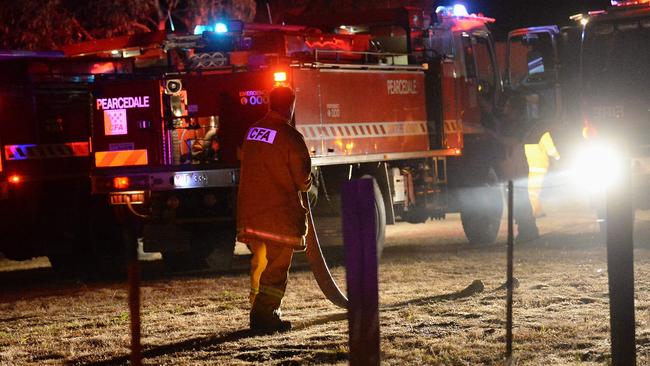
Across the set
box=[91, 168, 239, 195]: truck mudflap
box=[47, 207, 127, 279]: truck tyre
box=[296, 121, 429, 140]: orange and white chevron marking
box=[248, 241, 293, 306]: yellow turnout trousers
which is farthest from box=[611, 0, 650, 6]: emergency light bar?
box=[248, 241, 293, 306]: yellow turnout trousers

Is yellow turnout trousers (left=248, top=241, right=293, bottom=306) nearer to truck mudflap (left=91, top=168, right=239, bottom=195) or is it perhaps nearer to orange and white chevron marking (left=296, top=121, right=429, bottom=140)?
truck mudflap (left=91, top=168, right=239, bottom=195)

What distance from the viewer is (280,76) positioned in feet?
41.9

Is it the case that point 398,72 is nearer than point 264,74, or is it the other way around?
point 264,74

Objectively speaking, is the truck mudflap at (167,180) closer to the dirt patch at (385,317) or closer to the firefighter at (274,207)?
the dirt patch at (385,317)

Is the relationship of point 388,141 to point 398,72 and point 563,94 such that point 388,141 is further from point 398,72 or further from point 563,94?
point 563,94

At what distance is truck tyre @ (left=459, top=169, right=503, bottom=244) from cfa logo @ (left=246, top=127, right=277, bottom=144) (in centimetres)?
763

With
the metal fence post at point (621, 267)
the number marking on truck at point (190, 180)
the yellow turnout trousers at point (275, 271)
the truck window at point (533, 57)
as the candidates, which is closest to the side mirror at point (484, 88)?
the truck window at point (533, 57)

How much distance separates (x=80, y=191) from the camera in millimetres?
14508

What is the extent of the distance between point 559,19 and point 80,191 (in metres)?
24.9

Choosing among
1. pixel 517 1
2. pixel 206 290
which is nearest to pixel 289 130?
pixel 206 290

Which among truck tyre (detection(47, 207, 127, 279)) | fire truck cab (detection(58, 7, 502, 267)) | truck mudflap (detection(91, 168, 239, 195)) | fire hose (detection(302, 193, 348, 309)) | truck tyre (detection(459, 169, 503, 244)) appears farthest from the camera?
truck tyre (detection(459, 169, 503, 244))

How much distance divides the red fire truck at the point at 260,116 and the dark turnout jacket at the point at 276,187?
3645 millimetres

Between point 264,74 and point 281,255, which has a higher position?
point 264,74

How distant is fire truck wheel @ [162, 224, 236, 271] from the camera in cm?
1348
